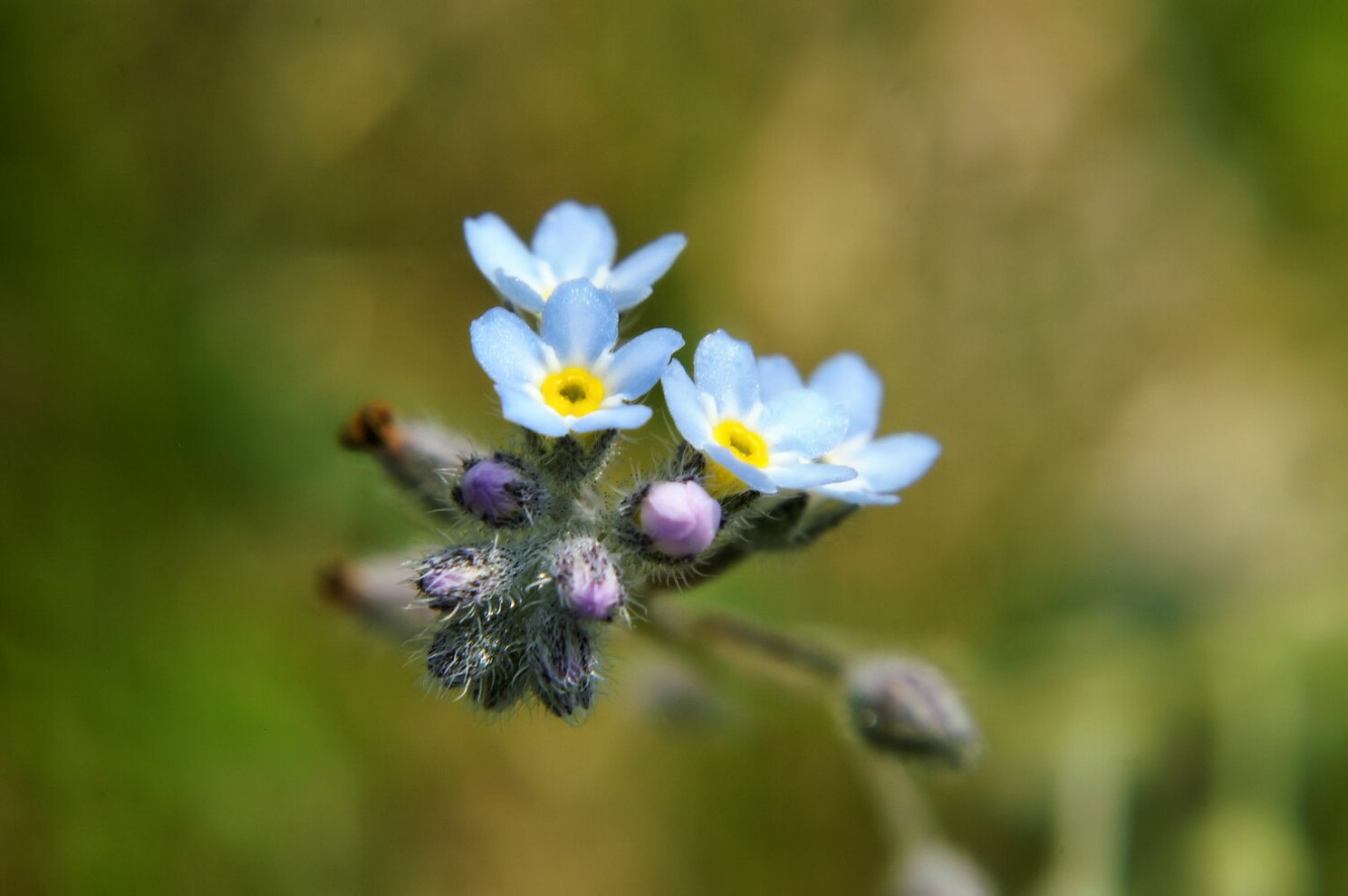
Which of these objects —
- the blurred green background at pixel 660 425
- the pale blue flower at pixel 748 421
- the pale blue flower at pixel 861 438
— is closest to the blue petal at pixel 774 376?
the pale blue flower at pixel 861 438

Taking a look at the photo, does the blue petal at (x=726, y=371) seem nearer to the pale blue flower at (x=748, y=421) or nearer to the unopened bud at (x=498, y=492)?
the pale blue flower at (x=748, y=421)

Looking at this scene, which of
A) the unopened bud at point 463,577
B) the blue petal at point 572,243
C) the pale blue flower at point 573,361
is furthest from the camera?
the blue petal at point 572,243

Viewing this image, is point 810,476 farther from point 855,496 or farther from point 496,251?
point 496,251

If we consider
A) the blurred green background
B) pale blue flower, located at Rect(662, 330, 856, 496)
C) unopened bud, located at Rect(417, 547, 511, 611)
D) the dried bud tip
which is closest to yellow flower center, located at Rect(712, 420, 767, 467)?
pale blue flower, located at Rect(662, 330, 856, 496)

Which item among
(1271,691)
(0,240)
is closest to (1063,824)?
(1271,691)

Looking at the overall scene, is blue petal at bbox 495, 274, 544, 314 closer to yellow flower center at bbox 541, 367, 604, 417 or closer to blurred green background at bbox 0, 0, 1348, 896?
yellow flower center at bbox 541, 367, 604, 417

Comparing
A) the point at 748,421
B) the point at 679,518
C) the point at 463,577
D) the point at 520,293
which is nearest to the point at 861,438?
the point at 748,421
